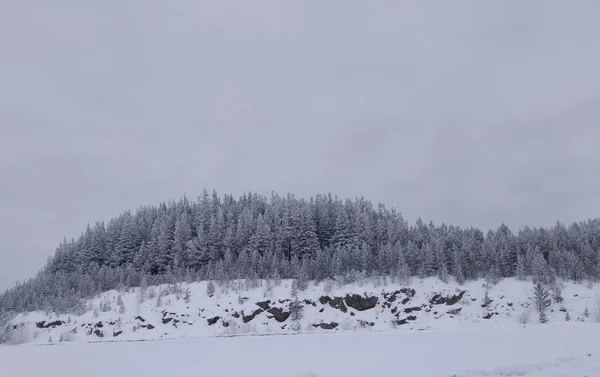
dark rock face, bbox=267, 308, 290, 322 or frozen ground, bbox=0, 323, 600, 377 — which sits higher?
frozen ground, bbox=0, 323, 600, 377

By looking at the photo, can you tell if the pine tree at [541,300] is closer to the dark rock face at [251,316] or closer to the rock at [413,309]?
the rock at [413,309]

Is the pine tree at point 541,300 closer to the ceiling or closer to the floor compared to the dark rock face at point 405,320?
closer to the ceiling

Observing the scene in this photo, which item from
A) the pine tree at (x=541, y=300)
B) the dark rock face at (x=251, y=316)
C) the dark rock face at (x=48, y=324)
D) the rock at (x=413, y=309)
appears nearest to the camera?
the pine tree at (x=541, y=300)

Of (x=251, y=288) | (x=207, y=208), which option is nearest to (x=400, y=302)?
(x=251, y=288)

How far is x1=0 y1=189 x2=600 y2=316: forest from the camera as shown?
166 ft

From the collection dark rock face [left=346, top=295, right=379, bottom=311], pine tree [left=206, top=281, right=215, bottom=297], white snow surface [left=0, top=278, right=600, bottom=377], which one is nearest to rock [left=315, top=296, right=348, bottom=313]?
dark rock face [left=346, top=295, right=379, bottom=311]

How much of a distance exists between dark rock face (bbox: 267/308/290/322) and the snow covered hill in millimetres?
104

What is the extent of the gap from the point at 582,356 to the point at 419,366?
6.24 meters

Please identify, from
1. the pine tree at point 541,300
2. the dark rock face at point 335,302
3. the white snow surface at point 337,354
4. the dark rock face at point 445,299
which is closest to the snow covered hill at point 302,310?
the dark rock face at point 335,302

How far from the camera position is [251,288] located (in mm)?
48188

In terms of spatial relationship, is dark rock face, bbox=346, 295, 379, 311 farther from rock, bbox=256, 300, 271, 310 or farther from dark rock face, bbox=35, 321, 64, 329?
dark rock face, bbox=35, 321, 64, 329

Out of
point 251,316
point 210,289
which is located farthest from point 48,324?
point 251,316

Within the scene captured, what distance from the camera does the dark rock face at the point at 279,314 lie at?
140 ft

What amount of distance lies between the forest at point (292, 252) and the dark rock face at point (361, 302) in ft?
13.7
